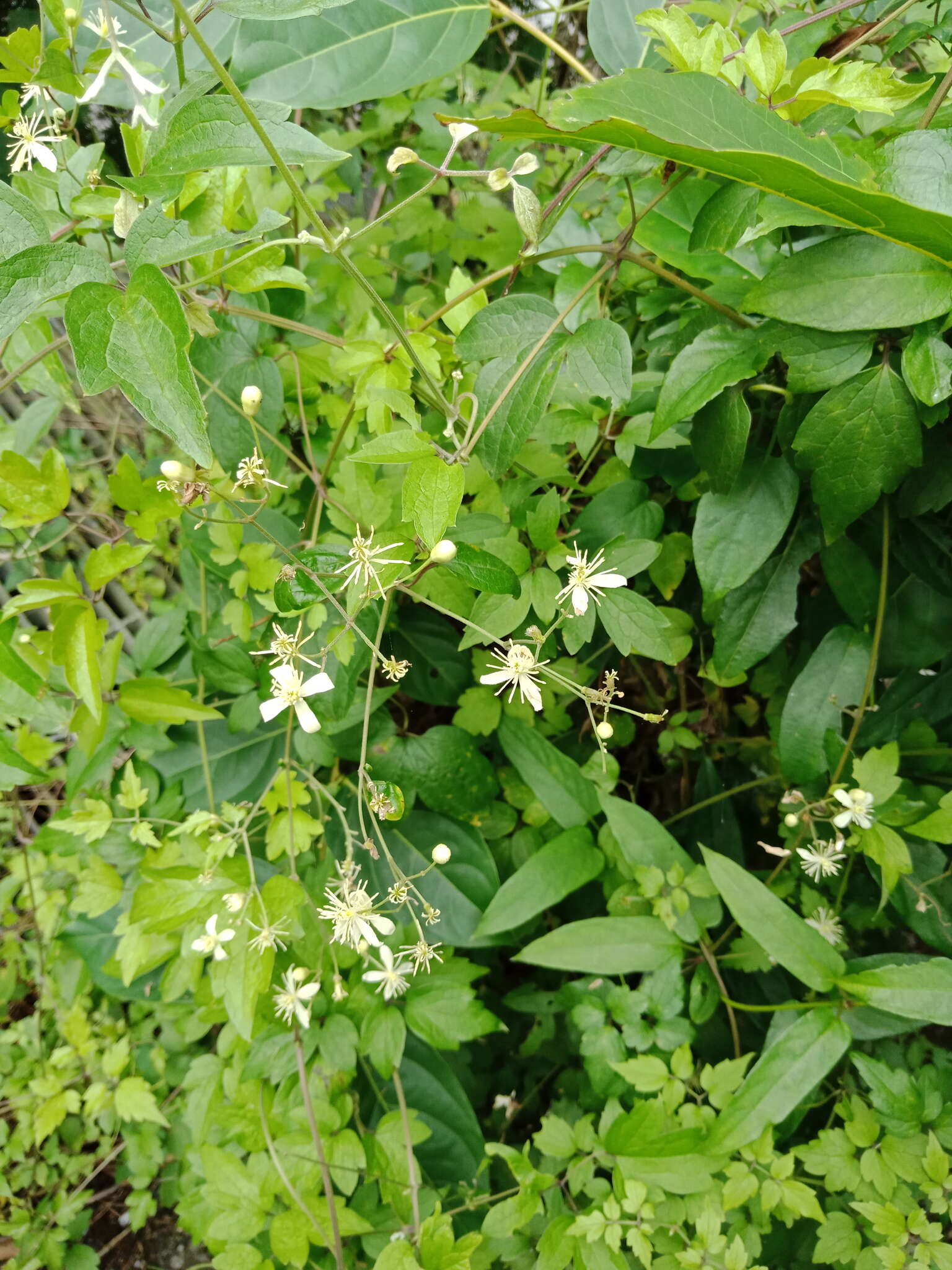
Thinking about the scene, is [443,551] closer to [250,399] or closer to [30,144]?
[250,399]

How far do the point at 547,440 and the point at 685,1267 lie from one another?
2.40ft

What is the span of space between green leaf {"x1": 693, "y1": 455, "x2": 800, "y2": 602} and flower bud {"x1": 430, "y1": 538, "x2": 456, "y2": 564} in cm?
25

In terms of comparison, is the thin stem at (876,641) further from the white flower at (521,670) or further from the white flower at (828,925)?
the white flower at (521,670)

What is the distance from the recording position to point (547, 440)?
0.66m

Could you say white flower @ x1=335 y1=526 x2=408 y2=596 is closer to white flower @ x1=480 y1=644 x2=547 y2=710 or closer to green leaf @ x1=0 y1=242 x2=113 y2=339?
white flower @ x1=480 y1=644 x2=547 y2=710

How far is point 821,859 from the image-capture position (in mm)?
721

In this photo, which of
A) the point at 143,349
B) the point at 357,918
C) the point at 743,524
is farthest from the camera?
the point at 743,524

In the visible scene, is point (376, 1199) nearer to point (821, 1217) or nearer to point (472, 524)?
point (821, 1217)

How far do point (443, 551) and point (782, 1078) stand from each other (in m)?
0.57

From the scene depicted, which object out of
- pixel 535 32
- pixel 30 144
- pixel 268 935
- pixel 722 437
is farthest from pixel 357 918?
pixel 535 32

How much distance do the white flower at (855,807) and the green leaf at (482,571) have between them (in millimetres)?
389

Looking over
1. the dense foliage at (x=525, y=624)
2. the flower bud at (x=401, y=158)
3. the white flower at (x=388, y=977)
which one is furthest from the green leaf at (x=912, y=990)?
the flower bud at (x=401, y=158)

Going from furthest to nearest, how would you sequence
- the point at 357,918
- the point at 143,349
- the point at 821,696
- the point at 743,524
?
the point at 821,696, the point at 743,524, the point at 357,918, the point at 143,349

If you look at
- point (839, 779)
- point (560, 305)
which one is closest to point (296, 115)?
point (560, 305)
